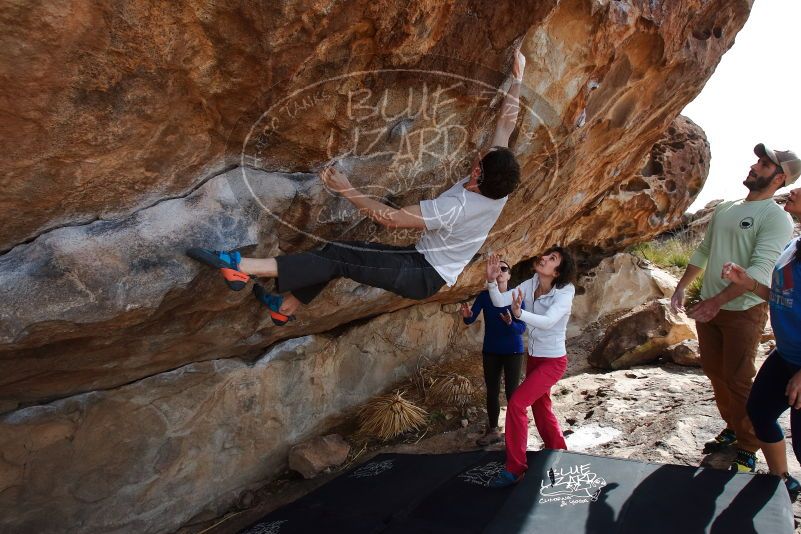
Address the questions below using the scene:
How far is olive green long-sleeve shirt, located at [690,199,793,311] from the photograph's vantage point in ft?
11.3

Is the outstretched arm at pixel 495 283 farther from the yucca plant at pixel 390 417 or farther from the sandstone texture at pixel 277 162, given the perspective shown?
the yucca plant at pixel 390 417

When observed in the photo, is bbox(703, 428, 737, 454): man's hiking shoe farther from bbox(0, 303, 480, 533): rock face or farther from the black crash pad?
bbox(0, 303, 480, 533): rock face

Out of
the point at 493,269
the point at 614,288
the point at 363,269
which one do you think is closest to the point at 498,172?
the point at 493,269

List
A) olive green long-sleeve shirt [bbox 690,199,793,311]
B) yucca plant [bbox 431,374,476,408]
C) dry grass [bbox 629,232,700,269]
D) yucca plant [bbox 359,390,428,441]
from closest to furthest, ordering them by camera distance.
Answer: olive green long-sleeve shirt [bbox 690,199,793,311] < yucca plant [bbox 359,390,428,441] < yucca plant [bbox 431,374,476,408] < dry grass [bbox 629,232,700,269]

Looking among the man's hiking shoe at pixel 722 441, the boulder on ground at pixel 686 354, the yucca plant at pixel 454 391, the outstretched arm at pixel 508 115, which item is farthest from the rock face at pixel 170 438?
the boulder on ground at pixel 686 354

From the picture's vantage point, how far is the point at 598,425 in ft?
16.7

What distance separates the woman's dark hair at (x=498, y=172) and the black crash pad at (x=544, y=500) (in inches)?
66.2

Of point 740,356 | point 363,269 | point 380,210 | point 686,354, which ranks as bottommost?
point 686,354

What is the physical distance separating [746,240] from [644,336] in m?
3.18

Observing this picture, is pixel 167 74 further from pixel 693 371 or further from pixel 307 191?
pixel 693 371

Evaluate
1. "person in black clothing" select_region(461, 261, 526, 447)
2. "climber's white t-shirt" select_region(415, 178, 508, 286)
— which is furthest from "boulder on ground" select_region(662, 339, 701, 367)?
"climber's white t-shirt" select_region(415, 178, 508, 286)

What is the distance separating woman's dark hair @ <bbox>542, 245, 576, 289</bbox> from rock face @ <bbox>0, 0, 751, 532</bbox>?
35.5 inches

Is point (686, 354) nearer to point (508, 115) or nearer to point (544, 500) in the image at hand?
point (544, 500)

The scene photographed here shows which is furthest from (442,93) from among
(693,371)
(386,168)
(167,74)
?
(693,371)
